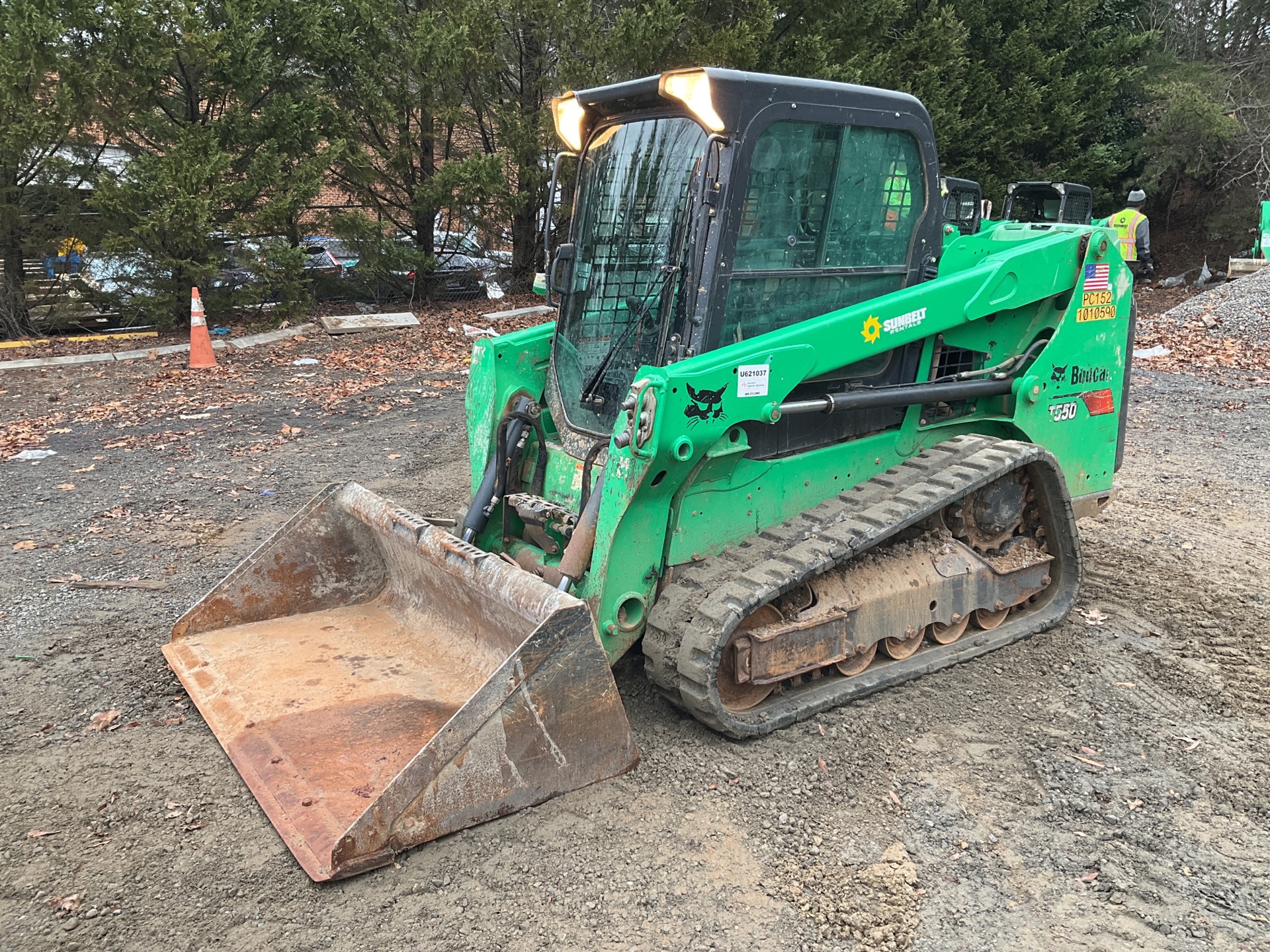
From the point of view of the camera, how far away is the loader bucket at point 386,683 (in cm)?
311

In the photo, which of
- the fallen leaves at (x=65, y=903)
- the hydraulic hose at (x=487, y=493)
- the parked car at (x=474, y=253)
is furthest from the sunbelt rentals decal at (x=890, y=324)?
the parked car at (x=474, y=253)

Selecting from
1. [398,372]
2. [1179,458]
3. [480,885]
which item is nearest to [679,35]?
[398,372]

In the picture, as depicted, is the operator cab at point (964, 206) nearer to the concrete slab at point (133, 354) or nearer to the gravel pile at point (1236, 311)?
the gravel pile at point (1236, 311)

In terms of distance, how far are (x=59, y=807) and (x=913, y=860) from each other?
2.78 meters

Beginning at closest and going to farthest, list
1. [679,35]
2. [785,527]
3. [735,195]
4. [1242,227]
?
[735,195] < [785,527] < [679,35] < [1242,227]

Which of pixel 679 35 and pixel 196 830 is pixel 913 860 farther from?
pixel 679 35

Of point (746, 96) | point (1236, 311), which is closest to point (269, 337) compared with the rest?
point (746, 96)

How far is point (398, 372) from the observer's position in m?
11.2

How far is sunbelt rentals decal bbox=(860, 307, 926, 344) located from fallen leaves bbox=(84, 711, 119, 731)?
329cm

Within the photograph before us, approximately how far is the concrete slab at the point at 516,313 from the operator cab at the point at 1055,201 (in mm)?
7985

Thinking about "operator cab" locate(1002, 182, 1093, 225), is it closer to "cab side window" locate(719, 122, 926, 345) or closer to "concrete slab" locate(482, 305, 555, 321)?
"cab side window" locate(719, 122, 926, 345)

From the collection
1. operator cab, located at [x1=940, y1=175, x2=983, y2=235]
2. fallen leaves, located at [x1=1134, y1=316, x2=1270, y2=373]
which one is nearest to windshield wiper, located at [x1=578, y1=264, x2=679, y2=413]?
operator cab, located at [x1=940, y1=175, x2=983, y2=235]

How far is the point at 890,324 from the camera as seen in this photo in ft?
13.5

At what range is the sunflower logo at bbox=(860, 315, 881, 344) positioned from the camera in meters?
4.04
